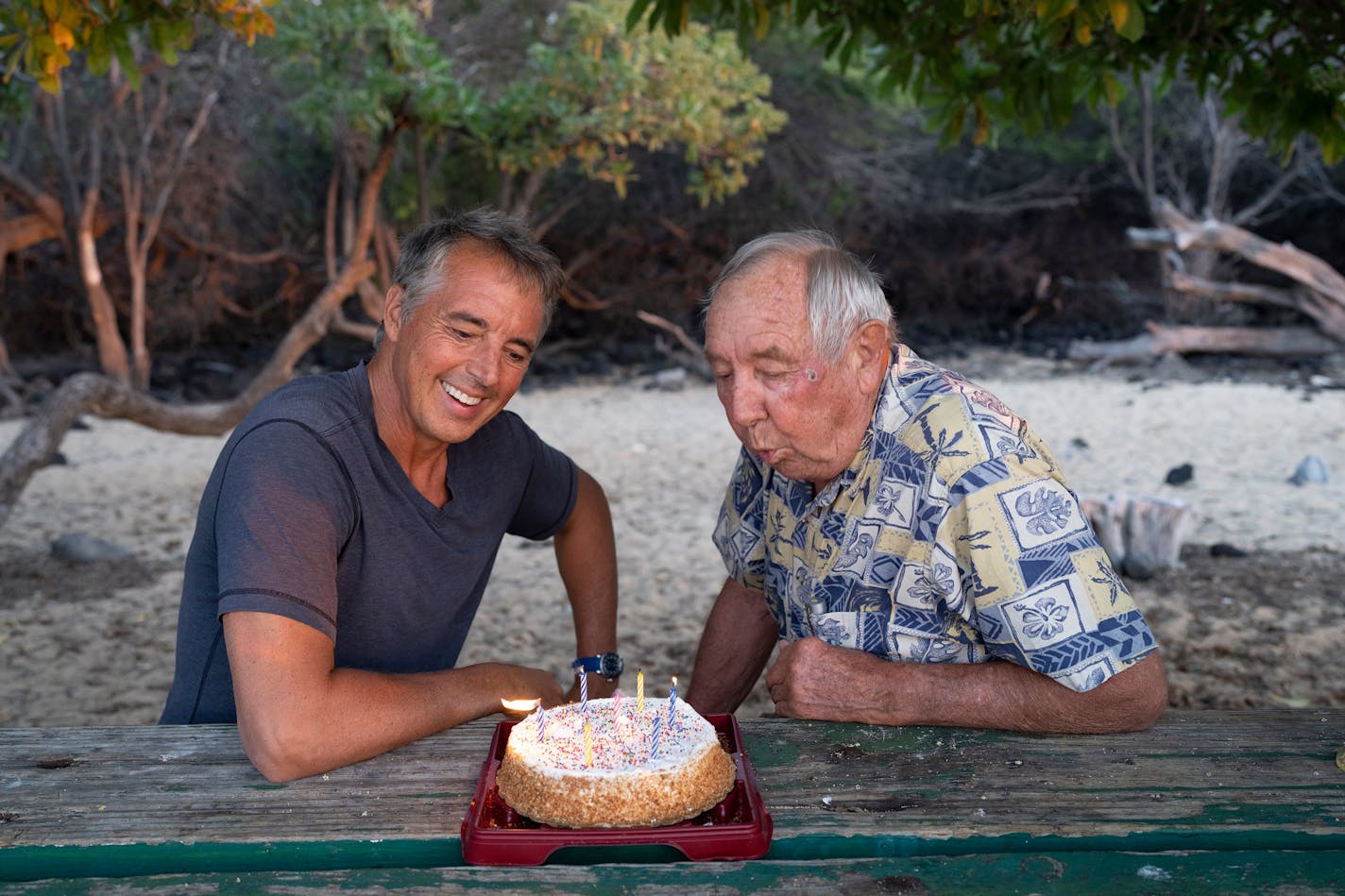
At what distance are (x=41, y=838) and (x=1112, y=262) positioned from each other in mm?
21358

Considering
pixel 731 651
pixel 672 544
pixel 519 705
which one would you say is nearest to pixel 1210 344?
pixel 672 544

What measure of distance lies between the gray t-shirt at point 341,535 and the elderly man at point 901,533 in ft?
2.19

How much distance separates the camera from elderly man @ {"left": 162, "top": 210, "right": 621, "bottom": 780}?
2.05 m

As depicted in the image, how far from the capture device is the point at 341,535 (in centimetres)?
239

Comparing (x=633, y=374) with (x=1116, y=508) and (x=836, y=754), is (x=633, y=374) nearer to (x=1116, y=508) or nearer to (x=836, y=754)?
(x=1116, y=508)

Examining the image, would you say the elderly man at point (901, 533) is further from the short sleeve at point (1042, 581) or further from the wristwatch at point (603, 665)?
the wristwatch at point (603, 665)

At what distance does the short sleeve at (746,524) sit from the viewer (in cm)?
286

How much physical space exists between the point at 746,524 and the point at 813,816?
3.73 ft

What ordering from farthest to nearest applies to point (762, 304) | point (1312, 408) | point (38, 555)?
point (1312, 408)
point (38, 555)
point (762, 304)

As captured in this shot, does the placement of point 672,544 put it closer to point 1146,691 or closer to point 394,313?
point 394,313

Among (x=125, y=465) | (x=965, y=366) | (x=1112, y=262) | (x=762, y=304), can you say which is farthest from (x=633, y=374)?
(x=762, y=304)

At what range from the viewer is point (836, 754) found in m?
2.05

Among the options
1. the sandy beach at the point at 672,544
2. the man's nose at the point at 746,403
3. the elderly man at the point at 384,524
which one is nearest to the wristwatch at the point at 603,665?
the elderly man at the point at 384,524

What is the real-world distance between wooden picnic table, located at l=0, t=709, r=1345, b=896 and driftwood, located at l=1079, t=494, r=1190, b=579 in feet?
15.4
